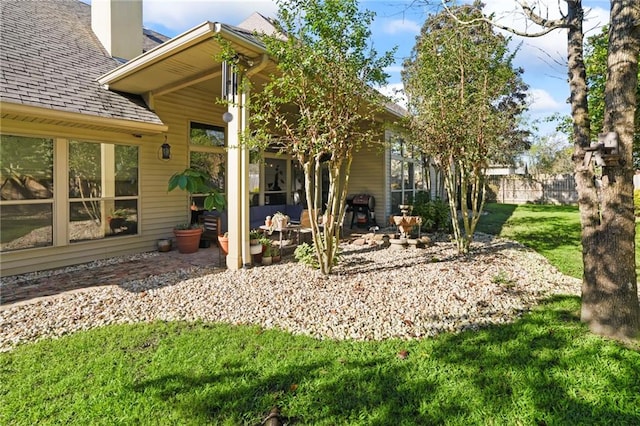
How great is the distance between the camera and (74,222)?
19.6ft

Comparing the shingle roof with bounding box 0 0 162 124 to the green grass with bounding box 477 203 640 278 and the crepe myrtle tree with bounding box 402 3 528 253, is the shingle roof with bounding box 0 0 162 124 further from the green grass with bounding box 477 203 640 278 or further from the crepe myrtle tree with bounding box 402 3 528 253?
the green grass with bounding box 477 203 640 278

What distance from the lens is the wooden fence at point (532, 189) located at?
1955 centimetres

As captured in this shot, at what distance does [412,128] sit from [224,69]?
382 centimetres

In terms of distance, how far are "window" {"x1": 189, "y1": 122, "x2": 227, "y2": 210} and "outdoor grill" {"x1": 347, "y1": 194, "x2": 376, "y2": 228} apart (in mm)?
3851

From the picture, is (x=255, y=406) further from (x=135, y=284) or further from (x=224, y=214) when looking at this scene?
(x=224, y=214)

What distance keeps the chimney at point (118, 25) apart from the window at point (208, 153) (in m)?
2.34

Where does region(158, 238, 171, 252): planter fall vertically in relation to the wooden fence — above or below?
below

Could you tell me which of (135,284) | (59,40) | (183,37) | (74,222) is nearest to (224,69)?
(183,37)

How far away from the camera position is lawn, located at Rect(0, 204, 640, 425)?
2064 mm

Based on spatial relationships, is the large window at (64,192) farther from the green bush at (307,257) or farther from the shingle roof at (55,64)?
the green bush at (307,257)

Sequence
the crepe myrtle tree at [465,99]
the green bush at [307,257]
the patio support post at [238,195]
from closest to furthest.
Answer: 1. the patio support post at [238,195]
2. the green bush at [307,257]
3. the crepe myrtle tree at [465,99]

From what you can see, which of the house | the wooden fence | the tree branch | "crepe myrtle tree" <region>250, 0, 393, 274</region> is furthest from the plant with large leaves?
the wooden fence

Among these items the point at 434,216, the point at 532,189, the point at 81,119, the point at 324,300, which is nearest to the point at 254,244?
the point at 324,300

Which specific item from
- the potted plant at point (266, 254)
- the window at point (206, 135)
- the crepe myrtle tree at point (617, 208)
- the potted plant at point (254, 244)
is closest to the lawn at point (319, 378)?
the crepe myrtle tree at point (617, 208)
